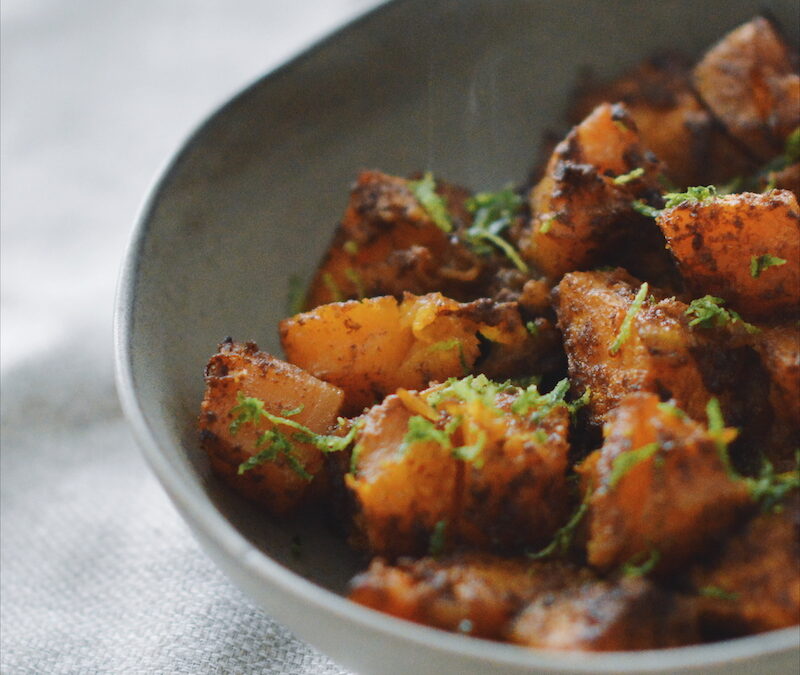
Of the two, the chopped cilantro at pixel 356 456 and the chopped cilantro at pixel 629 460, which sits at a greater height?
the chopped cilantro at pixel 629 460

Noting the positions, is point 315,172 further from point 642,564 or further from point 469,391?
point 642,564

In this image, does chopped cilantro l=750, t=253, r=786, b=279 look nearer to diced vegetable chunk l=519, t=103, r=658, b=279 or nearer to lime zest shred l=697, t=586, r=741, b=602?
diced vegetable chunk l=519, t=103, r=658, b=279

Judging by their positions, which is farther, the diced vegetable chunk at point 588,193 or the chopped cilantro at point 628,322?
the diced vegetable chunk at point 588,193

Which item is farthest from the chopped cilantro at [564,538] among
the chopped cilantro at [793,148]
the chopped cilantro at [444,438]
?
the chopped cilantro at [793,148]

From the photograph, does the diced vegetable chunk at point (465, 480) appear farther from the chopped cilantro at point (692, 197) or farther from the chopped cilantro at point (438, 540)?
the chopped cilantro at point (692, 197)

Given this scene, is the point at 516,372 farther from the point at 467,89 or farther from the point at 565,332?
the point at 467,89
